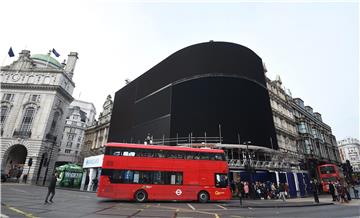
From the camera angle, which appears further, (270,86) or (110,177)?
(270,86)

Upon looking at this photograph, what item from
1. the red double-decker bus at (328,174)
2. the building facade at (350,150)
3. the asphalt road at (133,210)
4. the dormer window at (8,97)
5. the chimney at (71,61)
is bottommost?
the asphalt road at (133,210)

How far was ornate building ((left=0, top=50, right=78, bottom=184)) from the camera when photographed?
37.4 metres

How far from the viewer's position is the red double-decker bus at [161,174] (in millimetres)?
14992

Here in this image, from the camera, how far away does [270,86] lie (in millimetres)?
40531

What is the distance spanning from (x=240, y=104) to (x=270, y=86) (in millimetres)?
15234

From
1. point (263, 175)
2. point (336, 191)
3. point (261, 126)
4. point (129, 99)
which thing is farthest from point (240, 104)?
point (129, 99)

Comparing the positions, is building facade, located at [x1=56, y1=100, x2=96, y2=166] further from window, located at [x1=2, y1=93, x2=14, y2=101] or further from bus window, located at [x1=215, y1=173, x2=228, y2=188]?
bus window, located at [x1=215, y1=173, x2=228, y2=188]

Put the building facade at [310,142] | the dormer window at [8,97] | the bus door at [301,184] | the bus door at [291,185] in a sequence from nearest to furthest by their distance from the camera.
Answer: the bus door at [291,185], the bus door at [301,184], the dormer window at [8,97], the building facade at [310,142]

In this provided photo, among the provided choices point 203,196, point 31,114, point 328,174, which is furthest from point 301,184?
point 31,114

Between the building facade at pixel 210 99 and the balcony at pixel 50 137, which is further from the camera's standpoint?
the balcony at pixel 50 137

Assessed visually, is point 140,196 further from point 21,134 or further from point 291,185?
point 21,134

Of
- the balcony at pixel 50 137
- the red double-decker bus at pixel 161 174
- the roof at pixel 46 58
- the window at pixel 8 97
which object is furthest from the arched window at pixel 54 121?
the red double-decker bus at pixel 161 174

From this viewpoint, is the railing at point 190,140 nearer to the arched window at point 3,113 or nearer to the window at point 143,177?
the window at point 143,177

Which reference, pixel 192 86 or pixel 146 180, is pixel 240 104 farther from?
pixel 146 180
